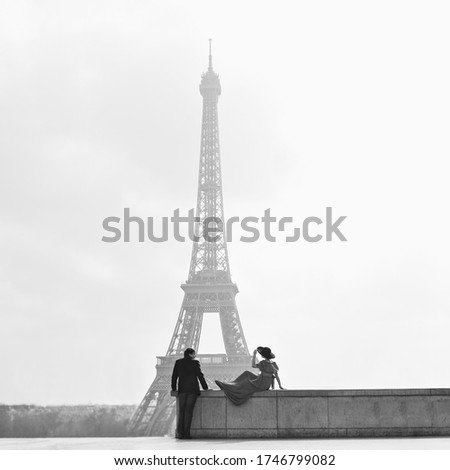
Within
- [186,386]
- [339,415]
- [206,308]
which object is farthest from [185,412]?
[206,308]

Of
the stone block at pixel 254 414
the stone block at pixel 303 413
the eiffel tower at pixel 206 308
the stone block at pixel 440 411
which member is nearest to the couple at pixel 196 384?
the stone block at pixel 254 414

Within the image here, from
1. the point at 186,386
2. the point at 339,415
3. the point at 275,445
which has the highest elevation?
the point at 186,386

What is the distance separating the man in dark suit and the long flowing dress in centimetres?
64

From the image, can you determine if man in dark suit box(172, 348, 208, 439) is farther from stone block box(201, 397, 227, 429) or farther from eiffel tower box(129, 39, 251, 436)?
eiffel tower box(129, 39, 251, 436)

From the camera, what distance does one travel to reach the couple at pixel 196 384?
62.5ft

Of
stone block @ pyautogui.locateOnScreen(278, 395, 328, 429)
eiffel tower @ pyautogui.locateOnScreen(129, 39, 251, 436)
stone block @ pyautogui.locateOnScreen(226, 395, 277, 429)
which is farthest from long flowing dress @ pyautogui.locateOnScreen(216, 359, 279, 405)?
eiffel tower @ pyautogui.locateOnScreen(129, 39, 251, 436)

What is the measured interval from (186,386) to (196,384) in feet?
0.78

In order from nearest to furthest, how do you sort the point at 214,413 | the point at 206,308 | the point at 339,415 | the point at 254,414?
the point at 339,415 → the point at 254,414 → the point at 214,413 → the point at 206,308

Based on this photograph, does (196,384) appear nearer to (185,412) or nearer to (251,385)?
(185,412)

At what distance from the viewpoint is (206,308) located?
9575cm

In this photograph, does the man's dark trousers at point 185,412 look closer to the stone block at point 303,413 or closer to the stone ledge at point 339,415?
the stone ledge at point 339,415

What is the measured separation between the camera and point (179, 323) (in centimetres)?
9375

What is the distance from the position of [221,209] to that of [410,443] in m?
84.9
